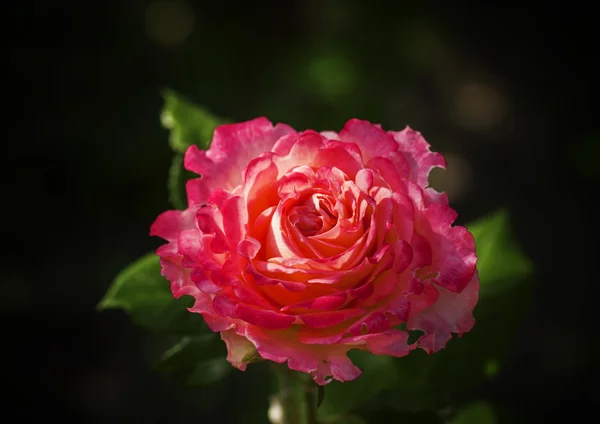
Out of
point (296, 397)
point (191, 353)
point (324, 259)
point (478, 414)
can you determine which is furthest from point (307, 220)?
point (478, 414)

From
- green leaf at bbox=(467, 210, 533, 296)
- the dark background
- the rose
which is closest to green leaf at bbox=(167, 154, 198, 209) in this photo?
the rose

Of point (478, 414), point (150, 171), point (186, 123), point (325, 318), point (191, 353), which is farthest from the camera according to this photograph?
point (150, 171)

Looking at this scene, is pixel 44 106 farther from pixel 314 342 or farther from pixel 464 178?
pixel 314 342

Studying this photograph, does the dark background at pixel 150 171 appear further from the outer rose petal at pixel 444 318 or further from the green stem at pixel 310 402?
the outer rose petal at pixel 444 318

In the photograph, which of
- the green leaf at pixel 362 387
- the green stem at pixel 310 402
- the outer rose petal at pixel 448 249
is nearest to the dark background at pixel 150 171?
the green leaf at pixel 362 387

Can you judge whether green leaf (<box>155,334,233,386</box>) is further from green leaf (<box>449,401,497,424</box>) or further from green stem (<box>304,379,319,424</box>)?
green leaf (<box>449,401,497,424</box>)

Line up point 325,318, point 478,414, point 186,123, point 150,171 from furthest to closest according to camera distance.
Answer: point 150,171 < point 478,414 < point 186,123 < point 325,318

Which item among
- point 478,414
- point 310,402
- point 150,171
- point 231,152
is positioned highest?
point 231,152

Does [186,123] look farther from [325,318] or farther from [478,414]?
[478,414]
